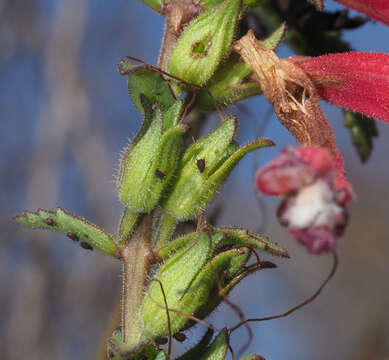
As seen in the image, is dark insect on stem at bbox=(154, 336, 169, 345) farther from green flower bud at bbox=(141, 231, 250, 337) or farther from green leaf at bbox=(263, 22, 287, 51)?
green leaf at bbox=(263, 22, 287, 51)

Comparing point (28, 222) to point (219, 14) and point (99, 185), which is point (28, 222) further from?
point (99, 185)

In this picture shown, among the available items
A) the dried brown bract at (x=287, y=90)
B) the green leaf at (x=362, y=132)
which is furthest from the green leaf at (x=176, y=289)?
the green leaf at (x=362, y=132)

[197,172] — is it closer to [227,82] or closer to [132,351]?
[227,82]

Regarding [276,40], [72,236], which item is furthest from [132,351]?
[276,40]

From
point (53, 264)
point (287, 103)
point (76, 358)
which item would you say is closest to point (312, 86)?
point (287, 103)

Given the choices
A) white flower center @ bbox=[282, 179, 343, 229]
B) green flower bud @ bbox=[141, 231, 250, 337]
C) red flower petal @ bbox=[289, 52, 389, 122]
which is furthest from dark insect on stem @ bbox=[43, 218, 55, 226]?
red flower petal @ bbox=[289, 52, 389, 122]

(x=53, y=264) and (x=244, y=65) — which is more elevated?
(x=53, y=264)

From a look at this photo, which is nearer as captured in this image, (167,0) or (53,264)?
(167,0)
